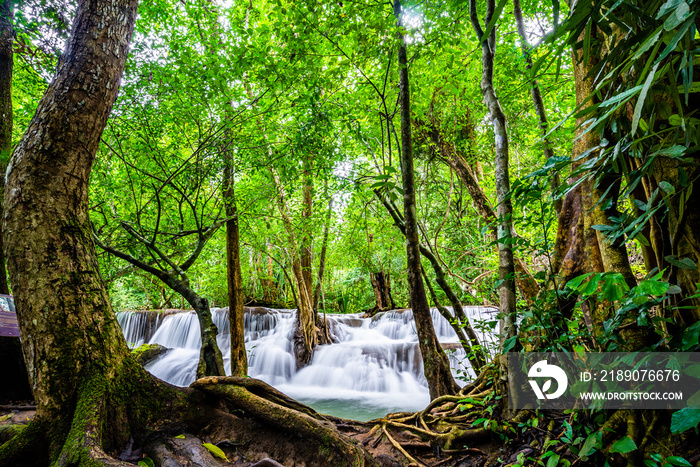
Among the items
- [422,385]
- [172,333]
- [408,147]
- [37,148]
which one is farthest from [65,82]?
[172,333]

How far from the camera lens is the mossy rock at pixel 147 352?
8.30 meters

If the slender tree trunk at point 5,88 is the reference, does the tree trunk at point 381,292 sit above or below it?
below

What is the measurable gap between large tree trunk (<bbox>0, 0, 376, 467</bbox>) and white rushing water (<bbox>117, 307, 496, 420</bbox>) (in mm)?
4191

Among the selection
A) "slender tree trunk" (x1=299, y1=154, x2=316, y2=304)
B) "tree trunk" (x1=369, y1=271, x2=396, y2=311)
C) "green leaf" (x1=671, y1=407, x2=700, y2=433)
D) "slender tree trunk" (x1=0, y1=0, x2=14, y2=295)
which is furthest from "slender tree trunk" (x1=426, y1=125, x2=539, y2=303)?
"tree trunk" (x1=369, y1=271, x2=396, y2=311)

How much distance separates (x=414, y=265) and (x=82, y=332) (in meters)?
2.64

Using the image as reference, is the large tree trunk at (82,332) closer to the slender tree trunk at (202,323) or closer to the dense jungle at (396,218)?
the dense jungle at (396,218)

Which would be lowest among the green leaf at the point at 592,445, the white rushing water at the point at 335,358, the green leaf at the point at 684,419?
the white rushing water at the point at 335,358

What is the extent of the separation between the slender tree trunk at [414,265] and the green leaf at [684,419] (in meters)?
2.16

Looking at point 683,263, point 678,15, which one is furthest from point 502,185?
point 678,15

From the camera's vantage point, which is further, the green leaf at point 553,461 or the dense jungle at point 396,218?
the green leaf at point 553,461

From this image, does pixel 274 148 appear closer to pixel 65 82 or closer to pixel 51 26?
pixel 65 82

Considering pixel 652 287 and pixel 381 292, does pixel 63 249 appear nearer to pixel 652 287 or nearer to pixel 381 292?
pixel 652 287

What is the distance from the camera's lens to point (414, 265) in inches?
127

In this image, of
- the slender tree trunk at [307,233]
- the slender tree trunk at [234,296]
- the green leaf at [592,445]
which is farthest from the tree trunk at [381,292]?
the green leaf at [592,445]
